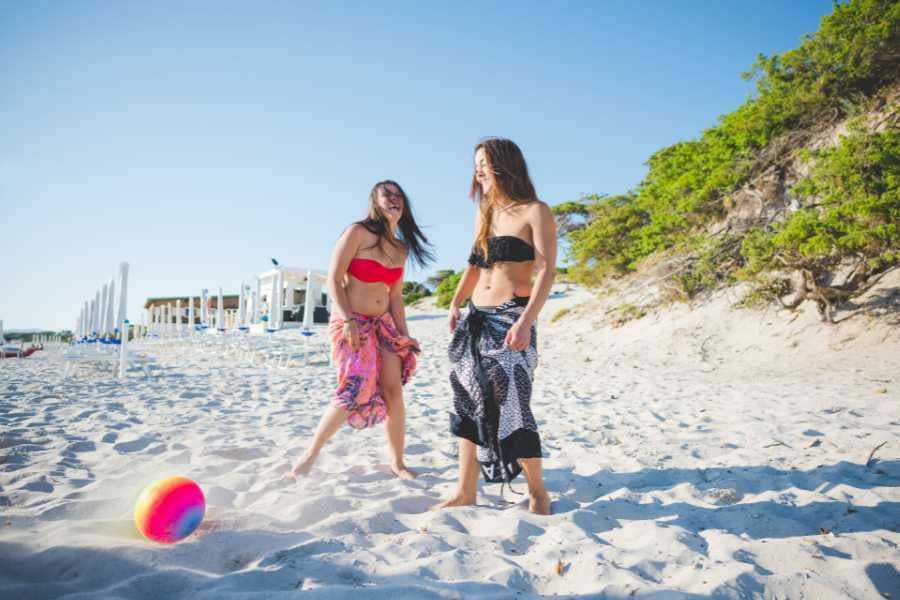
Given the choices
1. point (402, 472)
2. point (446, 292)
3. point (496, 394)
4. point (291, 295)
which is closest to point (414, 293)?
point (446, 292)

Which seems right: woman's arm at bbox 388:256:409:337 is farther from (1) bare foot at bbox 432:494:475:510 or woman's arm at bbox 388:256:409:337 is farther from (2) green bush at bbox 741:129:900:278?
(2) green bush at bbox 741:129:900:278

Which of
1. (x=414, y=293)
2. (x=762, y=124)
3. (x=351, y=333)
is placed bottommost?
(x=351, y=333)

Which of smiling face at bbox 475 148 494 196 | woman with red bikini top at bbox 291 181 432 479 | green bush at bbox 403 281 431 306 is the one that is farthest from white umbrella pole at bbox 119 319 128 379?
green bush at bbox 403 281 431 306

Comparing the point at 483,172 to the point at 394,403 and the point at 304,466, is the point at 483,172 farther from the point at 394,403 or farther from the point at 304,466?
the point at 304,466

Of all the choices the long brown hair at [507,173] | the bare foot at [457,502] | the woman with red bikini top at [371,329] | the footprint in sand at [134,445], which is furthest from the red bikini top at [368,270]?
the footprint in sand at [134,445]

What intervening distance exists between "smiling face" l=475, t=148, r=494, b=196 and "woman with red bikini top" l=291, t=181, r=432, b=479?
65 cm

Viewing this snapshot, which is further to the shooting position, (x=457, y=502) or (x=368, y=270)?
(x=368, y=270)

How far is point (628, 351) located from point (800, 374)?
3.36 m

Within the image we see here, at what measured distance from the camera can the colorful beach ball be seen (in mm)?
1699

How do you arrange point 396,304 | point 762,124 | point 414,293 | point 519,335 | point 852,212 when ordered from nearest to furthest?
1. point 519,335
2. point 396,304
3. point 852,212
4. point 762,124
5. point 414,293

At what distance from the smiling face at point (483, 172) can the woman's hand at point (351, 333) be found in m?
1.04

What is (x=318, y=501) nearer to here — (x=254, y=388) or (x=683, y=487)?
(x=683, y=487)

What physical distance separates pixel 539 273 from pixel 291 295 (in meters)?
21.4

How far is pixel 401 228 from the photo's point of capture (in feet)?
9.60
